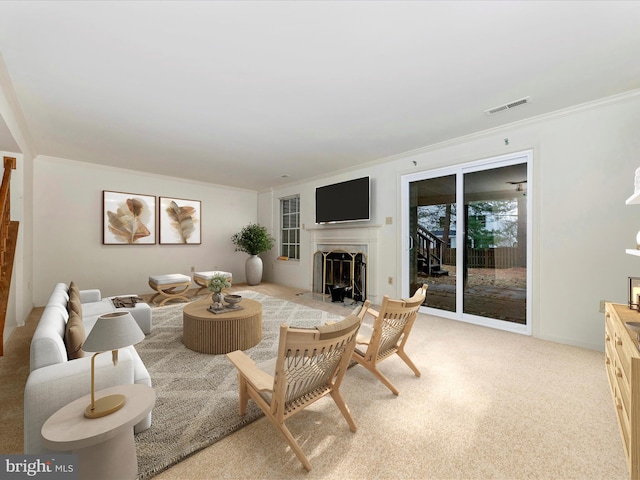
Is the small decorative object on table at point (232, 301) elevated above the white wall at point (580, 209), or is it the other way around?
the white wall at point (580, 209)

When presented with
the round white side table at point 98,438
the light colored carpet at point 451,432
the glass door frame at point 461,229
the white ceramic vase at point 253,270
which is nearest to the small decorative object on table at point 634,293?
the light colored carpet at point 451,432

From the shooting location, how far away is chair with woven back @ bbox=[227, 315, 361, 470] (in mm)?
1349

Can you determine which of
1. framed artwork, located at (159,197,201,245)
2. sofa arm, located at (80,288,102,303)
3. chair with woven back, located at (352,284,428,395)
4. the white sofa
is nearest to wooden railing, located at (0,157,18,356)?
sofa arm, located at (80,288,102,303)

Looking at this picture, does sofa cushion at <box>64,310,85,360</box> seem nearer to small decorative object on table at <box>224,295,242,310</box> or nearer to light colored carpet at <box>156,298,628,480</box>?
light colored carpet at <box>156,298,628,480</box>

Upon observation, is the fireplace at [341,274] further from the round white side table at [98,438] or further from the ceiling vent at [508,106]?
the round white side table at [98,438]

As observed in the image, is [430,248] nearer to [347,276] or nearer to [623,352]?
[347,276]

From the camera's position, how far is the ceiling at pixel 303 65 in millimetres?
1782

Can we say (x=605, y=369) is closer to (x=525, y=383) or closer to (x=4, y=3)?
(x=525, y=383)

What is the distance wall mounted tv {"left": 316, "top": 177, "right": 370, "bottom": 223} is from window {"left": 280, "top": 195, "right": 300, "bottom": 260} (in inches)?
A: 43.0

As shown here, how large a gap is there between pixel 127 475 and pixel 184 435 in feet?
1.31

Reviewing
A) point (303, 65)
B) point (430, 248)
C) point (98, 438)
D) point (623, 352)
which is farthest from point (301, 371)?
point (430, 248)

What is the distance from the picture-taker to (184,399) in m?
2.01

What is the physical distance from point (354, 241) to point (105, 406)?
14.7 feet

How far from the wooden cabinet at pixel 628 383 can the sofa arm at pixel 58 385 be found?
2.54 metres
